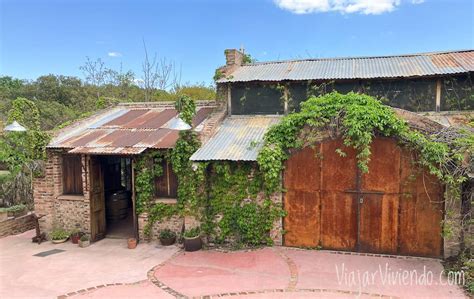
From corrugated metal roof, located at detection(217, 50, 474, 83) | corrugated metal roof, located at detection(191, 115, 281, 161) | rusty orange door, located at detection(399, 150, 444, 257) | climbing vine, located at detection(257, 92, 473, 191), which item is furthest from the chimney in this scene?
rusty orange door, located at detection(399, 150, 444, 257)

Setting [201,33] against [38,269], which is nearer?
[38,269]

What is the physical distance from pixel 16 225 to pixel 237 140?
8.61m

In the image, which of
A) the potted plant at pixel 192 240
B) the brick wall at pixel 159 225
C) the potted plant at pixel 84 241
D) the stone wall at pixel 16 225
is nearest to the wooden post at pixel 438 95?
the potted plant at pixel 192 240

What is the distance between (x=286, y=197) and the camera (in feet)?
32.0

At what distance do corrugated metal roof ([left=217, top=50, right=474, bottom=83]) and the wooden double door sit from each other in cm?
299

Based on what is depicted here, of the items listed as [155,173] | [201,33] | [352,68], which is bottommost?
[155,173]

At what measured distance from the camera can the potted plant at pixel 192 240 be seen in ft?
32.1

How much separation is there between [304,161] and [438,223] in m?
3.70

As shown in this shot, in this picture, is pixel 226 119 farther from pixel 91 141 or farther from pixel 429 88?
pixel 429 88

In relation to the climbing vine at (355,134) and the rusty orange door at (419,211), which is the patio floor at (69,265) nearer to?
the climbing vine at (355,134)

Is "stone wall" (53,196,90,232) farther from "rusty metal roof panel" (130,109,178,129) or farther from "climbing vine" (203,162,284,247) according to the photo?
"climbing vine" (203,162,284,247)

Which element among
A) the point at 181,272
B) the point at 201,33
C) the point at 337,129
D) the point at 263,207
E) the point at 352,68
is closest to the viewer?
the point at 181,272

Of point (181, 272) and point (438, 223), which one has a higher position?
point (438, 223)

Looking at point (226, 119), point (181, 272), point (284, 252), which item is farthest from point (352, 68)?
point (181, 272)
